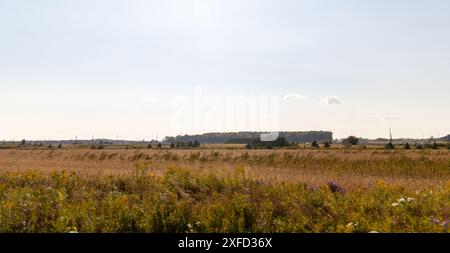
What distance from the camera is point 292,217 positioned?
7918 millimetres

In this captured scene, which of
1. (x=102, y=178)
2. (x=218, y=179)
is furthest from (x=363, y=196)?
(x=102, y=178)

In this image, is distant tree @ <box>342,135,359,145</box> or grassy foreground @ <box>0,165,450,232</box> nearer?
grassy foreground @ <box>0,165,450,232</box>

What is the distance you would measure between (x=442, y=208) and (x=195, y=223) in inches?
186

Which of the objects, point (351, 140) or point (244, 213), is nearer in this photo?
point (244, 213)

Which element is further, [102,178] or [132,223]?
[102,178]

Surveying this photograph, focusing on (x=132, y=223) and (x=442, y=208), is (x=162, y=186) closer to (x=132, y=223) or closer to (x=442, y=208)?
(x=132, y=223)

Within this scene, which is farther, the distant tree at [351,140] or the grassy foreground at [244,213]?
the distant tree at [351,140]

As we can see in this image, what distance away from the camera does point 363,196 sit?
9.09m
